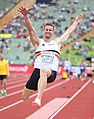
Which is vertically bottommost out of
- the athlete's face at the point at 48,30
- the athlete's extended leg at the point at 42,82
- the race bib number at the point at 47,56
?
the athlete's extended leg at the point at 42,82

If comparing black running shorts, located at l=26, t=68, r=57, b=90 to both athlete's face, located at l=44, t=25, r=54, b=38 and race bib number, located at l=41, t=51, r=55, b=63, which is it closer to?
race bib number, located at l=41, t=51, r=55, b=63

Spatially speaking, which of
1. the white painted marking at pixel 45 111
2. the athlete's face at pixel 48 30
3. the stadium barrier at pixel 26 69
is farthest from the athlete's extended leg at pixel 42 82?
the stadium barrier at pixel 26 69

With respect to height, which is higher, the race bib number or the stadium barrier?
the race bib number

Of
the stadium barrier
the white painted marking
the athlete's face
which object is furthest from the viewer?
the stadium barrier

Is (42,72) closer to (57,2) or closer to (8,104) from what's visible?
(8,104)

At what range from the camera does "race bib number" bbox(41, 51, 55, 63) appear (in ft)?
17.2

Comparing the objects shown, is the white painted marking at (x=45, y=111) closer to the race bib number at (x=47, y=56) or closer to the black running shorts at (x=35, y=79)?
the black running shorts at (x=35, y=79)

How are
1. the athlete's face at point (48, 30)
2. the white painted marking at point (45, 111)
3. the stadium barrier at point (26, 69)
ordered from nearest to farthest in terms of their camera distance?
1. the athlete's face at point (48, 30)
2. the white painted marking at point (45, 111)
3. the stadium barrier at point (26, 69)

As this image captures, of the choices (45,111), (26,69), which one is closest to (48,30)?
(45,111)

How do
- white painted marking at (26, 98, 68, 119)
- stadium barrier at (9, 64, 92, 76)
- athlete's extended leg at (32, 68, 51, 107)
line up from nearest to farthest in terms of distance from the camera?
1. athlete's extended leg at (32, 68, 51, 107)
2. white painted marking at (26, 98, 68, 119)
3. stadium barrier at (9, 64, 92, 76)

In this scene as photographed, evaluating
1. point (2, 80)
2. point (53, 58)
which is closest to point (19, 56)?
point (2, 80)

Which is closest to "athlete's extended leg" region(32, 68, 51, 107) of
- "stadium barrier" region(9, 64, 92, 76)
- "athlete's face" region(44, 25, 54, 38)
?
"athlete's face" region(44, 25, 54, 38)

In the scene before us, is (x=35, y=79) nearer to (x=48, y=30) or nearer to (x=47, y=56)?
(x=47, y=56)

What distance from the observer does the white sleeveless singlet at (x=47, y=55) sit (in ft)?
17.2
